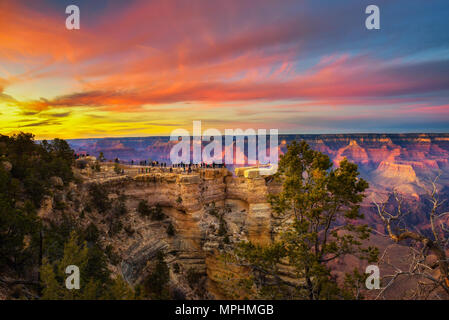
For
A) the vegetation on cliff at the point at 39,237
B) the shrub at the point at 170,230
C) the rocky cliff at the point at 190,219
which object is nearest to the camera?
the vegetation on cliff at the point at 39,237

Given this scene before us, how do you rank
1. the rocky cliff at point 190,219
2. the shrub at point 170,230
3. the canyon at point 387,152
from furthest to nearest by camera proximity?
the canyon at point 387,152 < the shrub at point 170,230 < the rocky cliff at point 190,219

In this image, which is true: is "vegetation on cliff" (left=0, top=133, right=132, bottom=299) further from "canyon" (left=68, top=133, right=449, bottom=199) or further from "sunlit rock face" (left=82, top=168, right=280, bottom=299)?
"canyon" (left=68, top=133, right=449, bottom=199)

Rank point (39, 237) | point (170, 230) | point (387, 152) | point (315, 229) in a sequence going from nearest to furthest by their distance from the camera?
point (39, 237) → point (315, 229) → point (170, 230) → point (387, 152)

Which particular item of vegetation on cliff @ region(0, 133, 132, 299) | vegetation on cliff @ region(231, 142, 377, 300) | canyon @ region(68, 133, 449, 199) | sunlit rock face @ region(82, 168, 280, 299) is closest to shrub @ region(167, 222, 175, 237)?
sunlit rock face @ region(82, 168, 280, 299)

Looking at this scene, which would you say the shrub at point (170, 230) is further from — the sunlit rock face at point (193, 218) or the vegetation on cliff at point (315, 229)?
the vegetation on cliff at point (315, 229)

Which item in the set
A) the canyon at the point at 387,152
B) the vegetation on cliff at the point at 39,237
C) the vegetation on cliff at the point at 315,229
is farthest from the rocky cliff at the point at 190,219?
the canyon at the point at 387,152

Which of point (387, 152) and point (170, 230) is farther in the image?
point (387, 152)

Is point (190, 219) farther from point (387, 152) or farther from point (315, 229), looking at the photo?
point (387, 152)

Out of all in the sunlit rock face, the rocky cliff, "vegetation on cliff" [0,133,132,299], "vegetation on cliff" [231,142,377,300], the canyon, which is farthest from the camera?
the canyon

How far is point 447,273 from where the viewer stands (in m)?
8.24

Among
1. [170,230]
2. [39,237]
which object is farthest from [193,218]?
[39,237]

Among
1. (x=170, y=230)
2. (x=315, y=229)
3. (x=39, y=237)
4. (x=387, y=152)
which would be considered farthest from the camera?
(x=387, y=152)

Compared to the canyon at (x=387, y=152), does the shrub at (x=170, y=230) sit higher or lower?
lower

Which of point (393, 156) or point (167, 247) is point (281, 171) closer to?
point (167, 247)
